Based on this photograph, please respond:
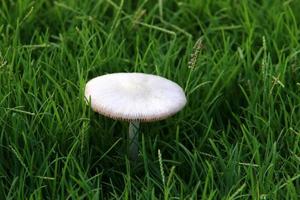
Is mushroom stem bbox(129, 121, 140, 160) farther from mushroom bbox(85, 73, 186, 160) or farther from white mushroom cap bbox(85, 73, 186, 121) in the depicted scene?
white mushroom cap bbox(85, 73, 186, 121)

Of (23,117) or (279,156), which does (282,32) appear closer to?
(279,156)

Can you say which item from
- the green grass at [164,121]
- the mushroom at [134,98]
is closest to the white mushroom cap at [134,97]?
the mushroom at [134,98]

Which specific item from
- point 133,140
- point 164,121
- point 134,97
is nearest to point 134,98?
point 134,97

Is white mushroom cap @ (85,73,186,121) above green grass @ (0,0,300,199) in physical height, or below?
above

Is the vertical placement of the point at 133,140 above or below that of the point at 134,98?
below

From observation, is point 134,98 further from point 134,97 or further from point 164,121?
point 164,121

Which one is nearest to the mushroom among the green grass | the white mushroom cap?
Answer: the white mushroom cap
